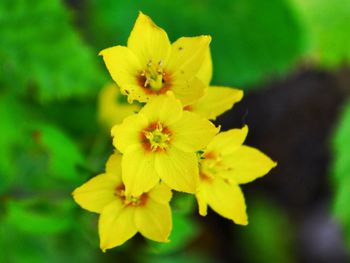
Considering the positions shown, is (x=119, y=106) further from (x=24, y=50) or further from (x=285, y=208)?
(x=285, y=208)

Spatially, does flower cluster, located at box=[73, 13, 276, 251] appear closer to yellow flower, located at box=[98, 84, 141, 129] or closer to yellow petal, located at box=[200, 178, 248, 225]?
yellow petal, located at box=[200, 178, 248, 225]

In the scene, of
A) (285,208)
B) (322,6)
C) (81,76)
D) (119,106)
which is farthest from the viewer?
(285,208)

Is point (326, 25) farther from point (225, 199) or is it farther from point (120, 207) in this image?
point (120, 207)

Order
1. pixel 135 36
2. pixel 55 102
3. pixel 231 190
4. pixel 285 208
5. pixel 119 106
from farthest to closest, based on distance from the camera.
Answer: pixel 285 208 < pixel 55 102 < pixel 119 106 < pixel 231 190 < pixel 135 36

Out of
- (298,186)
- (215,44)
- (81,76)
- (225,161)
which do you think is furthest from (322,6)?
(225,161)

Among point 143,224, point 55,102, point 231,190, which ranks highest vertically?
point 231,190

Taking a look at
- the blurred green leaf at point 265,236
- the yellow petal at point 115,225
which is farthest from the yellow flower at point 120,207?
the blurred green leaf at point 265,236

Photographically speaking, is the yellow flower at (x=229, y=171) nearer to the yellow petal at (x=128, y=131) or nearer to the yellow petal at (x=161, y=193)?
the yellow petal at (x=161, y=193)

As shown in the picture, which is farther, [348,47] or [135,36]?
[348,47]
